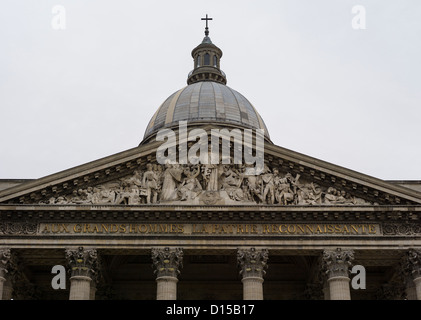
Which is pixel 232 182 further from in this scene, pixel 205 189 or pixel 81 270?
pixel 81 270

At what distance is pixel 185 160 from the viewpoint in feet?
105

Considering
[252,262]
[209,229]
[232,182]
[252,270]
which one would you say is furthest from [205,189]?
[252,270]

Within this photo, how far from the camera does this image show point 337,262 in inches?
1156

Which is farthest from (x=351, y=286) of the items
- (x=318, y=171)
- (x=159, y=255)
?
(x=159, y=255)

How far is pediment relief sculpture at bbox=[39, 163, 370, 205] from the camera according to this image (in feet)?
101

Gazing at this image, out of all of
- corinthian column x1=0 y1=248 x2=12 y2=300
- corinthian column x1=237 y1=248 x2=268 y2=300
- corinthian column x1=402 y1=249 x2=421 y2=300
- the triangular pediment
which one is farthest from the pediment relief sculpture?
corinthian column x1=402 y1=249 x2=421 y2=300

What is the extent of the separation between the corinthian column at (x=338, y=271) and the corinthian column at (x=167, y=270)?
7171mm

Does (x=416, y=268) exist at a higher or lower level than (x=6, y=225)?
lower

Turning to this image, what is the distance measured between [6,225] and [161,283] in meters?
8.29

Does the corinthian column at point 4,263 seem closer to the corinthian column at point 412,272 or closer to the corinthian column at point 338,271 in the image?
the corinthian column at point 338,271

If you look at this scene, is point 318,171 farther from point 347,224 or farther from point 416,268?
point 416,268

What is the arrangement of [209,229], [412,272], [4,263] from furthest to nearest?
[209,229] < [412,272] < [4,263]

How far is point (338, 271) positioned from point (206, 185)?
7.78 meters
